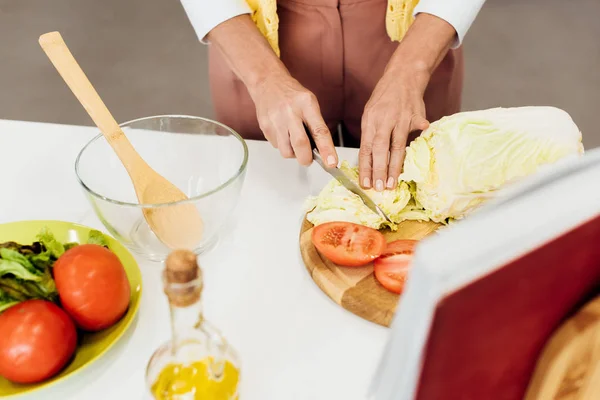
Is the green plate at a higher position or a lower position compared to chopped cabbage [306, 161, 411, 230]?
higher

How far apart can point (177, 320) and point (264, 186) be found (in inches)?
19.2

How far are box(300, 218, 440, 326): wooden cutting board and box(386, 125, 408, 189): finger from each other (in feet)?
0.55

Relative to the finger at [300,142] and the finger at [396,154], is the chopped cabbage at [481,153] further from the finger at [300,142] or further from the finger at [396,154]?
the finger at [300,142]

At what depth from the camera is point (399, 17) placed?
1.15 m

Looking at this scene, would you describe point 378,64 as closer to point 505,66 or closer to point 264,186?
point 264,186

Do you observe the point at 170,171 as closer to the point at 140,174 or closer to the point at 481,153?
the point at 140,174

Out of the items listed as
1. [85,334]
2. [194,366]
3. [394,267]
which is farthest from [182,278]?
[394,267]

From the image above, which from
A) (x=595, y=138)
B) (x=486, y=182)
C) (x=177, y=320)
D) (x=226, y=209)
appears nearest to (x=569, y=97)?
(x=595, y=138)

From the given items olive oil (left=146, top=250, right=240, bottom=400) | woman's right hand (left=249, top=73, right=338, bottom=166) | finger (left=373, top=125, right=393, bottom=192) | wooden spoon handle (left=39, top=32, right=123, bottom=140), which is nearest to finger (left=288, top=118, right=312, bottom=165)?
woman's right hand (left=249, top=73, right=338, bottom=166)

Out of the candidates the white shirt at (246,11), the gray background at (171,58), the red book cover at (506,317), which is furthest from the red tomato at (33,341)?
the gray background at (171,58)

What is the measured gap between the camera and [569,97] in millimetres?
2789

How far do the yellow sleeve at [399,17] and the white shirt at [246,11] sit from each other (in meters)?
0.03

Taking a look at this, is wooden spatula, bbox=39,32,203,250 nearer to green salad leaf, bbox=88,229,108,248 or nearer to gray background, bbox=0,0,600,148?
green salad leaf, bbox=88,229,108,248

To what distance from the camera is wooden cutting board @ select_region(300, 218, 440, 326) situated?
78cm
